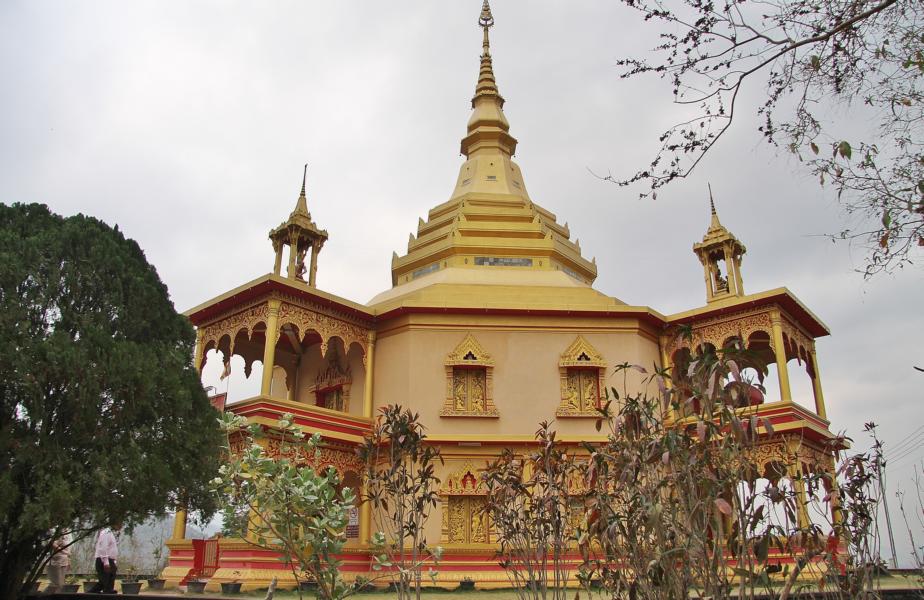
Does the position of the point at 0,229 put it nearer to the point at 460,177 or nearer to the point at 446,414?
the point at 446,414

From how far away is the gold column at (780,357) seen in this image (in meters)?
17.1

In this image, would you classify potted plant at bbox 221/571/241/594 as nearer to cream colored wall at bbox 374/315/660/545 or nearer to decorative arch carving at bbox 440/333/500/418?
cream colored wall at bbox 374/315/660/545

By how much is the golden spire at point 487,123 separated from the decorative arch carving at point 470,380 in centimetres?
1023

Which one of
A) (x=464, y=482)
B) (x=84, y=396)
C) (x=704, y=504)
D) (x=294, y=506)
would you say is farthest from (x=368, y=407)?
(x=704, y=504)

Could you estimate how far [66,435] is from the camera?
31.6 feet

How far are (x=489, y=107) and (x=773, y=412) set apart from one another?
49.4 ft

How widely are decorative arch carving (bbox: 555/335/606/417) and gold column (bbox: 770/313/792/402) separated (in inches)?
152

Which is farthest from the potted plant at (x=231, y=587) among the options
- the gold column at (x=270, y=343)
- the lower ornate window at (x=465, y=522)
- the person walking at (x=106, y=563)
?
the lower ornate window at (x=465, y=522)

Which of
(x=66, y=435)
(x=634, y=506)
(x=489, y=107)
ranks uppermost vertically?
(x=489, y=107)

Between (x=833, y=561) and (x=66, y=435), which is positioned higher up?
(x=66, y=435)

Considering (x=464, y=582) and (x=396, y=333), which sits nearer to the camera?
(x=464, y=582)

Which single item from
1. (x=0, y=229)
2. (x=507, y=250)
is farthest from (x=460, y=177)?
(x=0, y=229)

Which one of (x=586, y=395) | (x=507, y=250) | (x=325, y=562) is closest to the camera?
(x=325, y=562)

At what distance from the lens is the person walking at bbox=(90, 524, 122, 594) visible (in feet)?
38.0
